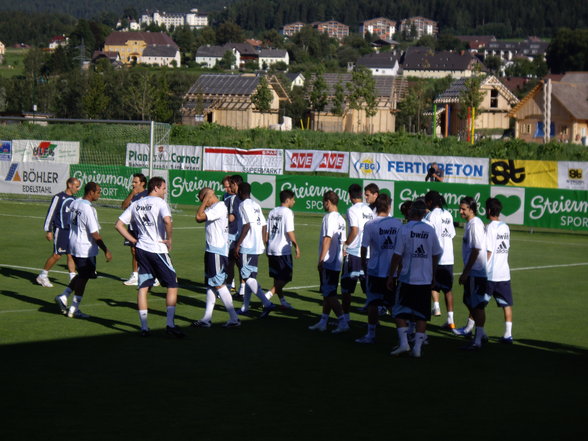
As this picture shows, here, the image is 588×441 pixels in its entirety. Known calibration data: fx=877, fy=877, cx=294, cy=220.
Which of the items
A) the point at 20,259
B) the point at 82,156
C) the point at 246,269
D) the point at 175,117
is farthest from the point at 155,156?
the point at 175,117

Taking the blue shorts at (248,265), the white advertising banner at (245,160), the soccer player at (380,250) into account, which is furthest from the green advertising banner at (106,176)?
the soccer player at (380,250)

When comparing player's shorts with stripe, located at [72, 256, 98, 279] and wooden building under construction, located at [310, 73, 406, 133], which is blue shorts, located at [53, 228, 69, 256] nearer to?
player's shorts with stripe, located at [72, 256, 98, 279]

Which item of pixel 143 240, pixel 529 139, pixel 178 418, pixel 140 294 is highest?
pixel 529 139

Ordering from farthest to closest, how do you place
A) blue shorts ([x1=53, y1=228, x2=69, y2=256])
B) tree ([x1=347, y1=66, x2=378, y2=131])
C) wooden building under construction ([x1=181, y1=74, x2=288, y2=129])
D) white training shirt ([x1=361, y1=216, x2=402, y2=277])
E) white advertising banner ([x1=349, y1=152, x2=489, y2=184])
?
wooden building under construction ([x1=181, y1=74, x2=288, y2=129]) < tree ([x1=347, y1=66, x2=378, y2=131]) < white advertising banner ([x1=349, y1=152, x2=489, y2=184]) < blue shorts ([x1=53, y1=228, x2=69, y2=256]) < white training shirt ([x1=361, y1=216, x2=402, y2=277])

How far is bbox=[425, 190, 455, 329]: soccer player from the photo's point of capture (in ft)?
45.5

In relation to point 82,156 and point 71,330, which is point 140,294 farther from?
point 82,156

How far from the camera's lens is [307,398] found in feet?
31.9

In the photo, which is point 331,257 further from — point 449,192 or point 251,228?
point 449,192

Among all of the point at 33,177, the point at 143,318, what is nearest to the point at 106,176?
the point at 33,177

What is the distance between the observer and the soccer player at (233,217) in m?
15.0

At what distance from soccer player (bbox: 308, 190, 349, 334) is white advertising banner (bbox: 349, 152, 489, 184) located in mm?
21796

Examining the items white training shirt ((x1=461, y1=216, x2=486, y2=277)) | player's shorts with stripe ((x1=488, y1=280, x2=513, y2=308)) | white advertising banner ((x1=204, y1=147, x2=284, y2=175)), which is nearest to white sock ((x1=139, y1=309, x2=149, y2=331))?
white training shirt ((x1=461, y1=216, x2=486, y2=277))

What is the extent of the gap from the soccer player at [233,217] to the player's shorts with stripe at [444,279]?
3358mm

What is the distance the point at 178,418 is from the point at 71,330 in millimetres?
4816
